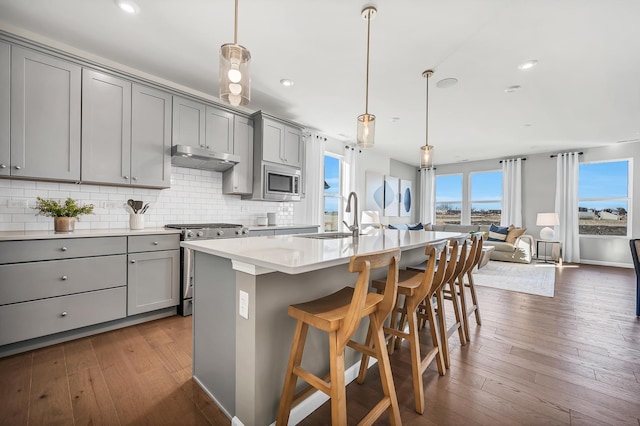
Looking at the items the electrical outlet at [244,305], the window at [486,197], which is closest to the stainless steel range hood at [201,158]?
the electrical outlet at [244,305]

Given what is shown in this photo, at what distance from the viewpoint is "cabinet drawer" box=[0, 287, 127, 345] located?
209cm

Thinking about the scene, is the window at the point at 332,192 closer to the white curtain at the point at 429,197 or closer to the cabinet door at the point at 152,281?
the cabinet door at the point at 152,281

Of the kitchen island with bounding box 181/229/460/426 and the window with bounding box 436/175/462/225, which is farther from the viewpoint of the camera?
the window with bounding box 436/175/462/225

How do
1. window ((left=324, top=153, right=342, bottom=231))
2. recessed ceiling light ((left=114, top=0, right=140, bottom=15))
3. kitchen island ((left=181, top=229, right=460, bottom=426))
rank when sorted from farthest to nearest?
window ((left=324, top=153, right=342, bottom=231)) < recessed ceiling light ((left=114, top=0, right=140, bottom=15)) < kitchen island ((left=181, top=229, right=460, bottom=426))

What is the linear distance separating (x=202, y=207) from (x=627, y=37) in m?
4.68

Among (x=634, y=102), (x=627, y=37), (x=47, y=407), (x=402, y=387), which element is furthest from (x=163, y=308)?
(x=634, y=102)

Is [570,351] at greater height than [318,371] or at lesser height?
lesser

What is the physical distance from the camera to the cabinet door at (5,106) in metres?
2.20

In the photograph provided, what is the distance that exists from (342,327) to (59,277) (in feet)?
8.21

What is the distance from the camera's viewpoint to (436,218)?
8.59 m

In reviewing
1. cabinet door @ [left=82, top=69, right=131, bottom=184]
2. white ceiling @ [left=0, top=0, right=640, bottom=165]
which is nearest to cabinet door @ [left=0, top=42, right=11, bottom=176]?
white ceiling @ [left=0, top=0, right=640, bottom=165]

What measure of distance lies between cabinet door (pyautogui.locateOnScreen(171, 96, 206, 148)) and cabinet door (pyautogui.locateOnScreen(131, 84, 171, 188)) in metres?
0.08

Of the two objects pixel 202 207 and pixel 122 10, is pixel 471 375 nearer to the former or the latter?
pixel 202 207

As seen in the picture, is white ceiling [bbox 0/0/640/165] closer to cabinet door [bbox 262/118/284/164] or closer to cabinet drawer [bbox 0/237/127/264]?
cabinet door [bbox 262/118/284/164]
